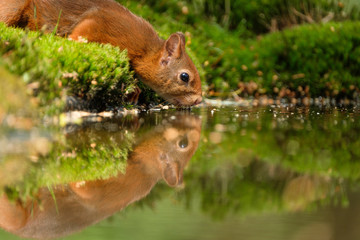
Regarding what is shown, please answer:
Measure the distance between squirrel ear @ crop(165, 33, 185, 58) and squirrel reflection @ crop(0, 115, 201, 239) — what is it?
352 centimetres

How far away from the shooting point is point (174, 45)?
26.3 feet

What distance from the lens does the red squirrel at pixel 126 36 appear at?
796 centimetres

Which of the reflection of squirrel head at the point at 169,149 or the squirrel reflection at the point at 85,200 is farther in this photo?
the reflection of squirrel head at the point at 169,149

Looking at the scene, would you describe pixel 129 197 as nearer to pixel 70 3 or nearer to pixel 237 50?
A: pixel 70 3

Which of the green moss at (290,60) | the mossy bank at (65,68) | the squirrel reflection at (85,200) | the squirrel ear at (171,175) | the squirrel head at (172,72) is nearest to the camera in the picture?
the squirrel reflection at (85,200)

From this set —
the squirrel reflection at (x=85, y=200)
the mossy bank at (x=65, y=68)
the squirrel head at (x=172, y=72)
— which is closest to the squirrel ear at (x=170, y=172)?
the squirrel reflection at (x=85, y=200)

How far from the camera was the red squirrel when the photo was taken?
7.96 metres

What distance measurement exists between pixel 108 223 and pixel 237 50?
11.0 meters

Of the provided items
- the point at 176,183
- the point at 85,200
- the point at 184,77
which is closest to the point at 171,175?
the point at 176,183

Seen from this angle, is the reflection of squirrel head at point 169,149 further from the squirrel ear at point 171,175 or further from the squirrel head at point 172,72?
the squirrel head at point 172,72

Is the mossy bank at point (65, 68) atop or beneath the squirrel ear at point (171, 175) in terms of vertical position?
atop

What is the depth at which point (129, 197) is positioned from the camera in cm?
343

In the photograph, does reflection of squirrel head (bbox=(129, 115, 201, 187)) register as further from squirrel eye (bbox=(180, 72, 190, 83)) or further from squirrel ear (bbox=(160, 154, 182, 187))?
squirrel eye (bbox=(180, 72, 190, 83))

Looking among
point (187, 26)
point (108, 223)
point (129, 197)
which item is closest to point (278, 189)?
point (129, 197)
